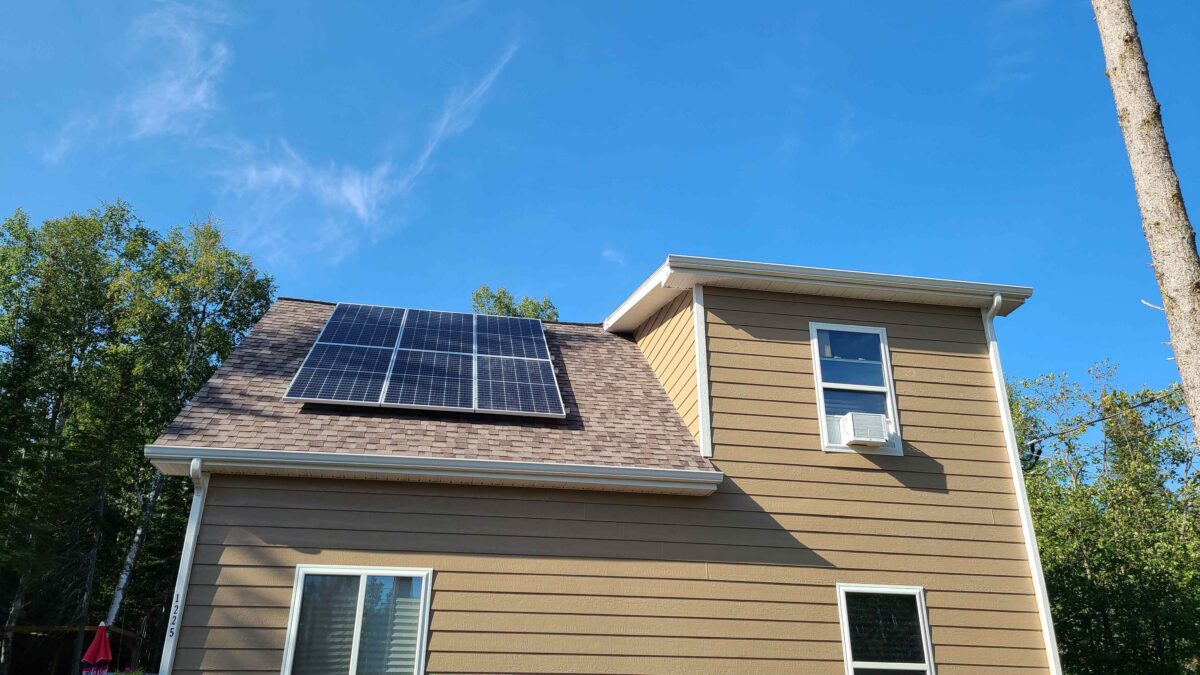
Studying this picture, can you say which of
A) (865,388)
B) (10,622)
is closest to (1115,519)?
(865,388)

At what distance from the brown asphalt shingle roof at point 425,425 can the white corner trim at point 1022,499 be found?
332cm

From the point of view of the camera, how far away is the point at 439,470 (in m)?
6.53

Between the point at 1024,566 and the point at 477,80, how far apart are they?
35.8 ft

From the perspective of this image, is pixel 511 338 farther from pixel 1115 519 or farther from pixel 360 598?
pixel 1115 519

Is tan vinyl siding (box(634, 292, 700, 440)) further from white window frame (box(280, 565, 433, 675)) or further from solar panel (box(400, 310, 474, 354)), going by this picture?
white window frame (box(280, 565, 433, 675))

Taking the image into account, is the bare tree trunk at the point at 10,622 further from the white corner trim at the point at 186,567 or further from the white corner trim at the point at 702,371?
the white corner trim at the point at 702,371

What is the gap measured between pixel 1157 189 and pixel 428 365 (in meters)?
6.57

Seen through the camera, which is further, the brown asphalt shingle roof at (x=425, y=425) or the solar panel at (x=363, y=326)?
the solar panel at (x=363, y=326)

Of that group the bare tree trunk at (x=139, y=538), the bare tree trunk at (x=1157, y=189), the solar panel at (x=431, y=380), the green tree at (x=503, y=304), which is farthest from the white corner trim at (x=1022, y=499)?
the green tree at (x=503, y=304)

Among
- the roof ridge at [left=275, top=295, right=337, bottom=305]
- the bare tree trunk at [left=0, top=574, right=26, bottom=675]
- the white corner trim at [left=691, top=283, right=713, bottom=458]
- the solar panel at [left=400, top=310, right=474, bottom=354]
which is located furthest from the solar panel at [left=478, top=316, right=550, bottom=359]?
the bare tree trunk at [left=0, top=574, right=26, bottom=675]

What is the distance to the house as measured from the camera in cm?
620

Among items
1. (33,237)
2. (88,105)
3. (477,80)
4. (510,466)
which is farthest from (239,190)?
(510,466)

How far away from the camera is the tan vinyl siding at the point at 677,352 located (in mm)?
7906

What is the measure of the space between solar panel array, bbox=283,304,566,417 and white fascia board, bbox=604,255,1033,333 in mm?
1832
